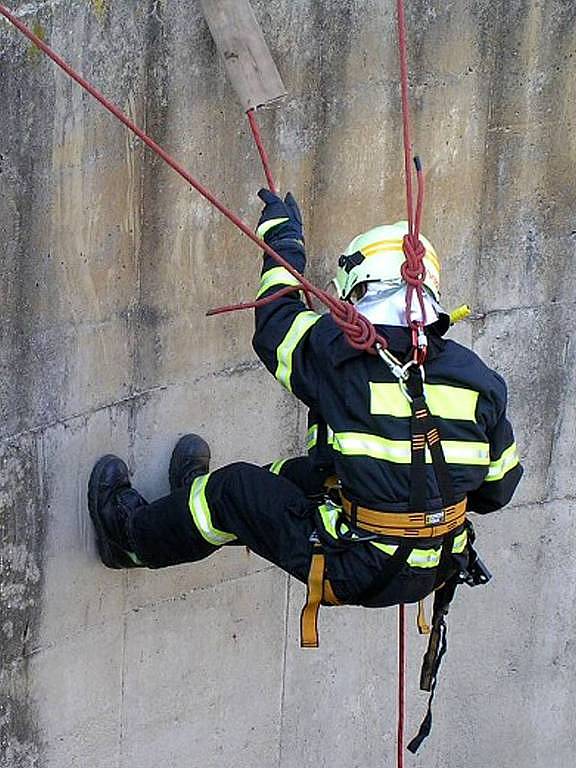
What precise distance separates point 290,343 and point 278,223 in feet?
1.12


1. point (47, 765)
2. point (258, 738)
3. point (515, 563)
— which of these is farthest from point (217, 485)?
point (515, 563)

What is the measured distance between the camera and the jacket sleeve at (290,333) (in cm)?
407

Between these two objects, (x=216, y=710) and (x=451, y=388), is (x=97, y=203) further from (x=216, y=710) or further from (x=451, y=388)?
(x=216, y=710)

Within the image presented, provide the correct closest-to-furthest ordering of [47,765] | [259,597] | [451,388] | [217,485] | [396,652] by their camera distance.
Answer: [451,388] → [217,485] → [47,765] → [259,597] → [396,652]

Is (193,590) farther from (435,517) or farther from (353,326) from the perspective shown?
(353,326)

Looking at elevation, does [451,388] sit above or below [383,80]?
below

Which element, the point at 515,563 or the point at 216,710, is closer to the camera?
the point at 216,710

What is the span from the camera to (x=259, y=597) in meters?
5.54

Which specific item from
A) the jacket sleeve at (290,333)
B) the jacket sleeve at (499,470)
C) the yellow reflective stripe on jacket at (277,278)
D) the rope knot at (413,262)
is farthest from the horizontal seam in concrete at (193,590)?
the rope knot at (413,262)

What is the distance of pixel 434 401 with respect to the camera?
4059 millimetres

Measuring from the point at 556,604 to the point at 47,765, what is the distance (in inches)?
88.6

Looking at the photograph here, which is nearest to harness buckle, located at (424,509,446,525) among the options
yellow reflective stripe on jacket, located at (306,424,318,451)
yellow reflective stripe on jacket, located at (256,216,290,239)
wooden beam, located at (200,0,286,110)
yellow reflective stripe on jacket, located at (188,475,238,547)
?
yellow reflective stripe on jacket, located at (306,424,318,451)

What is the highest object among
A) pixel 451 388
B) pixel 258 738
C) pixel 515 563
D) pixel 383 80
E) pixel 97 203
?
pixel 383 80

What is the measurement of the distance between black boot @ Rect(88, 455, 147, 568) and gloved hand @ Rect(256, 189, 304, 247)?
1006mm
